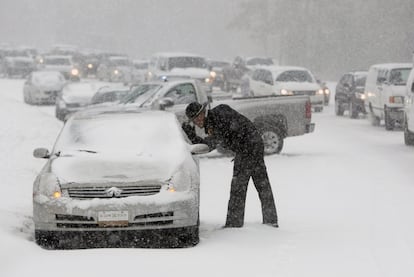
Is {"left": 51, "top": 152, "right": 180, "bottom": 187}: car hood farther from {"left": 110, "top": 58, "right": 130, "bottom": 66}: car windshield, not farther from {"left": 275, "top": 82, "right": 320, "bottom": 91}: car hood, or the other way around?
{"left": 110, "top": 58, "right": 130, "bottom": 66}: car windshield

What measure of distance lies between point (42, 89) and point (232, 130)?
88.2 feet

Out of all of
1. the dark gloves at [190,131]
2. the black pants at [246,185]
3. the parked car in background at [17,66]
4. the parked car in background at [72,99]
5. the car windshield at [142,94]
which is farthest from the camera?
the parked car in background at [17,66]

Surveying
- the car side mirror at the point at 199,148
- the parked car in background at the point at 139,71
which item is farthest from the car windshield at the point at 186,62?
the car side mirror at the point at 199,148

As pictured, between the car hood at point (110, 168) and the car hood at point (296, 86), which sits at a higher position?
the car hood at point (110, 168)

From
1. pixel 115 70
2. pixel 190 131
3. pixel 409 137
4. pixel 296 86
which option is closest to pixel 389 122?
pixel 409 137

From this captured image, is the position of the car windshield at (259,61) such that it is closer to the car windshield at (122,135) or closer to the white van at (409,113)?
the white van at (409,113)

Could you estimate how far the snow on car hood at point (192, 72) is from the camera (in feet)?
108

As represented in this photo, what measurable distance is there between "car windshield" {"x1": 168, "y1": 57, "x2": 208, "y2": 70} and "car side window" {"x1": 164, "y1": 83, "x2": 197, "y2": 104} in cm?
1448

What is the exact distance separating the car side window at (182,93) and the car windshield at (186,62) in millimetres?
14481

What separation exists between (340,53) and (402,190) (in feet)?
192

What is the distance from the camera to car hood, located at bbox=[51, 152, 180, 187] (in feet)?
27.8

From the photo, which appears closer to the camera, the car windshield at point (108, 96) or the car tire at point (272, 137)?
the car tire at point (272, 137)

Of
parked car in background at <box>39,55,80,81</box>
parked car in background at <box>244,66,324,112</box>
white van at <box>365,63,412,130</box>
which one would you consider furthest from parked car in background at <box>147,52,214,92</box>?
parked car in background at <box>39,55,80,81</box>

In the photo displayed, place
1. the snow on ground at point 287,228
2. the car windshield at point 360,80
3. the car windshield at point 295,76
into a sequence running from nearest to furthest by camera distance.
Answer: the snow on ground at point 287,228 → the car windshield at point 295,76 → the car windshield at point 360,80
